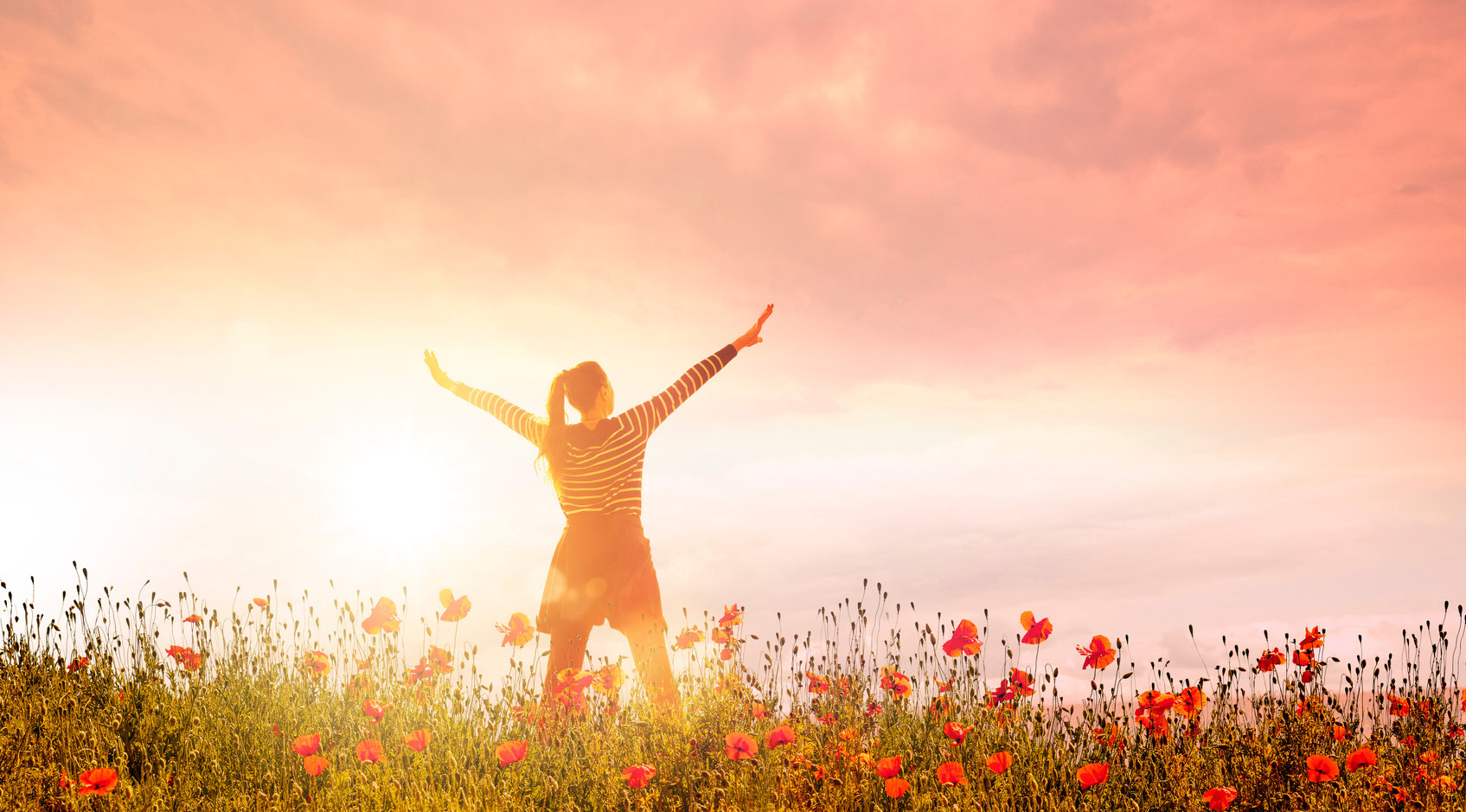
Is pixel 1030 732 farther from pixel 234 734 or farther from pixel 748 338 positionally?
pixel 234 734

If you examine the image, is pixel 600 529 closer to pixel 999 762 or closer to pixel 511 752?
pixel 511 752

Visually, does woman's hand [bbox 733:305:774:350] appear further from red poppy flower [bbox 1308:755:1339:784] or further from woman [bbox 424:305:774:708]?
red poppy flower [bbox 1308:755:1339:784]

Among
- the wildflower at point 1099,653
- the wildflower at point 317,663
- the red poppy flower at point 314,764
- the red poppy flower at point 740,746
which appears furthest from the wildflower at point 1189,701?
the wildflower at point 317,663

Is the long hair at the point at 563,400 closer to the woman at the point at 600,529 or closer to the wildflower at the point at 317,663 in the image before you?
the woman at the point at 600,529

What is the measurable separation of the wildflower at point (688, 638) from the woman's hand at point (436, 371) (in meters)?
3.06

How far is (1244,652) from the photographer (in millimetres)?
5492

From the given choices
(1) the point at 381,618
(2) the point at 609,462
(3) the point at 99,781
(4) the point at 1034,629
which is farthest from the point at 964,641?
(3) the point at 99,781

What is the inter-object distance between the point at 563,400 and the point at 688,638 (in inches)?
72.2

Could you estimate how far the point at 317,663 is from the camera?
5.99m

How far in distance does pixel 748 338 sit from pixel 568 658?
8.84 feet

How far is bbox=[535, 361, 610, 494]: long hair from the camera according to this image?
6219 millimetres

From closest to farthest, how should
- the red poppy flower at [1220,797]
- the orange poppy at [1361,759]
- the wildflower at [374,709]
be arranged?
the red poppy flower at [1220,797]
the orange poppy at [1361,759]
the wildflower at [374,709]

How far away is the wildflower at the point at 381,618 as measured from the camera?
5.88m

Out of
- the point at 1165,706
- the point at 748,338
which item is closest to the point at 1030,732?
the point at 1165,706
